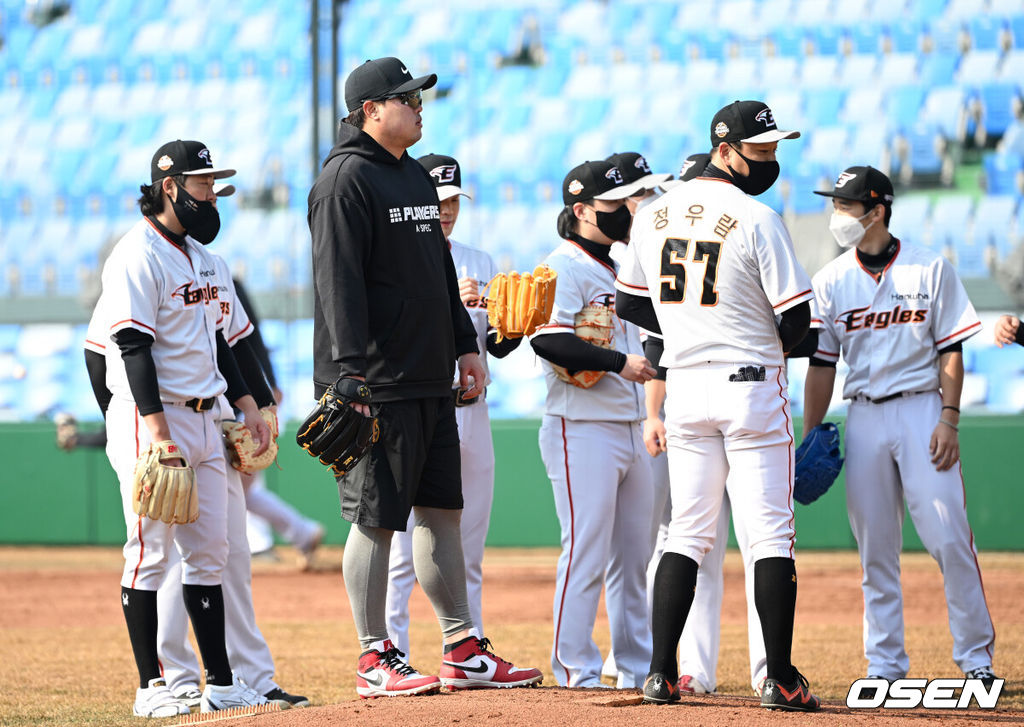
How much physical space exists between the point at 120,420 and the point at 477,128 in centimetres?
980

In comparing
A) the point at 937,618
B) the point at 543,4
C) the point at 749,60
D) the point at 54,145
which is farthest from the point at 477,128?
the point at 937,618

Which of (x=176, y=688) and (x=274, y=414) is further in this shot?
(x=274, y=414)

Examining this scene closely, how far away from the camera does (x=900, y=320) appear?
5012 millimetres

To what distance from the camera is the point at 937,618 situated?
7211mm

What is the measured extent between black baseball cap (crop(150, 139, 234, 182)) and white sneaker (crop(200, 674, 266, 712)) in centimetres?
186

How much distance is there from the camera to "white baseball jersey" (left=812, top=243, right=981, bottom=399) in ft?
16.4

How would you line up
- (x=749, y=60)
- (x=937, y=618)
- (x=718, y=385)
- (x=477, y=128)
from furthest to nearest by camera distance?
(x=477, y=128), (x=749, y=60), (x=937, y=618), (x=718, y=385)

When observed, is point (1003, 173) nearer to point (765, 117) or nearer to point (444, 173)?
point (444, 173)

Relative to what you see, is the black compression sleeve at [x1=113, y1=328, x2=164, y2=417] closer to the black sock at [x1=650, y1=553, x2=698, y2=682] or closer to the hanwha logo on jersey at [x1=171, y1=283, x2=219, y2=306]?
the hanwha logo on jersey at [x1=171, y1=283, x2=219, y2=306]

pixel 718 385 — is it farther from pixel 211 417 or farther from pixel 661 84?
pixel 661 84

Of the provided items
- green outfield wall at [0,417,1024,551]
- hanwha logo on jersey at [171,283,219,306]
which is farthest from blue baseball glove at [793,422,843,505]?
green outfield wall at [0,417,1024,551]

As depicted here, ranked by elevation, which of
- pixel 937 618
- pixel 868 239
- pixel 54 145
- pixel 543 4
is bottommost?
pixel 937 618

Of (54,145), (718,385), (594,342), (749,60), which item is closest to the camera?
(718,385)

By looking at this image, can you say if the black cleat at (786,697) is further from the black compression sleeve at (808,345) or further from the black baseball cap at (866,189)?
the black baseball cap at (866,189)
